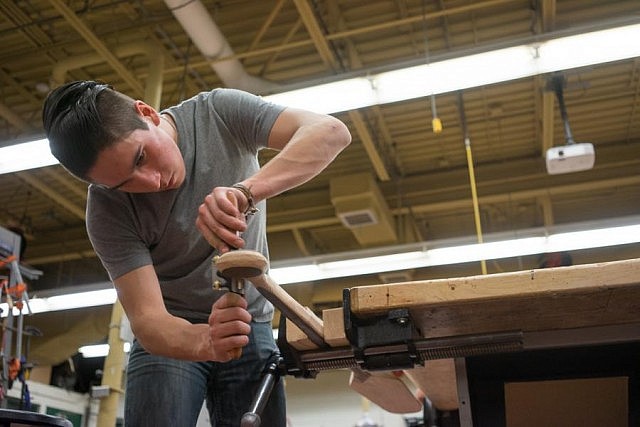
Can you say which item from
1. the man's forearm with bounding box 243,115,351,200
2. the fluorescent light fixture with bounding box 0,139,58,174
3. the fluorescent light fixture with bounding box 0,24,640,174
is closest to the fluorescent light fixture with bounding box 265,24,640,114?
the fluorescent light fixture with bounding box 0,24,640,174

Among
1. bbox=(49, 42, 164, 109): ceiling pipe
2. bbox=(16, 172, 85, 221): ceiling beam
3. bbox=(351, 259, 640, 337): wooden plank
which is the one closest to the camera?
bbox=(351, 259, 640, 337): wooden plank

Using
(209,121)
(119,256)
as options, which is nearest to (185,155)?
(209,121)

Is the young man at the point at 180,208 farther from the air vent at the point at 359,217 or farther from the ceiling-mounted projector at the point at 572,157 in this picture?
the air vent at the point at 359,217

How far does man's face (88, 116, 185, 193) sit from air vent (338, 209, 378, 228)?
18.3 feet

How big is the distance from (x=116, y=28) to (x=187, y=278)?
4.95m

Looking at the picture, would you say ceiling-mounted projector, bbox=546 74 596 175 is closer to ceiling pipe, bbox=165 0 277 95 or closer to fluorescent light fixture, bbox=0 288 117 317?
ceiling pipe, bbox=165 0 277 95

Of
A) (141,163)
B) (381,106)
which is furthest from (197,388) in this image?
(381,106)

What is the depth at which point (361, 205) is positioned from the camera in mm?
6996

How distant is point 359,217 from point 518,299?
19.5 ft

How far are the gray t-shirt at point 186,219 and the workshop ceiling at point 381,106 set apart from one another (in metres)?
3.19

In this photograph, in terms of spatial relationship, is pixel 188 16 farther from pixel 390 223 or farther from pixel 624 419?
pixel 624 419

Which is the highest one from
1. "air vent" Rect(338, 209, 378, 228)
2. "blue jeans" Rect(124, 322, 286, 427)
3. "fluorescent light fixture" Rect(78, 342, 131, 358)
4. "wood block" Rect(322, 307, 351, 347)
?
"air vent" Rect(338, 209, 378, 228)

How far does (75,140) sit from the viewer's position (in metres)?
1.28

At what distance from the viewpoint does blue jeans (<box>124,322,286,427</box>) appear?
1332 mm
